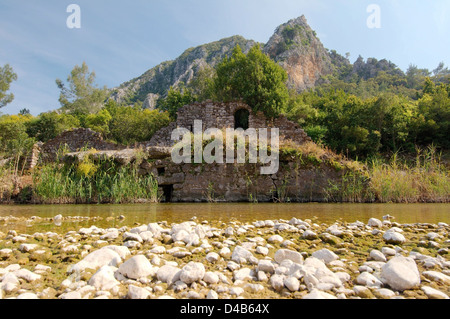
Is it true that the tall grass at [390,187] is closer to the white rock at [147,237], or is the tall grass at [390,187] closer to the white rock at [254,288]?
the white rock at [147,237]

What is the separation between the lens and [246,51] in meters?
89.1

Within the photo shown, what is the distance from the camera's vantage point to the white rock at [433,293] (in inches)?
53.4

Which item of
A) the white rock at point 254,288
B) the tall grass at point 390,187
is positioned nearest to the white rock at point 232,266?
the white rock at point 254,288

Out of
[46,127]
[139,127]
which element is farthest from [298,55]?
[46,127]

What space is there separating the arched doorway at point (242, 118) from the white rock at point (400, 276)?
1736 cm

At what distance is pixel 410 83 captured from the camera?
2212 inches

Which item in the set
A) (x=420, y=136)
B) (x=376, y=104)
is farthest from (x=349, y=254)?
(x=420, y=136)

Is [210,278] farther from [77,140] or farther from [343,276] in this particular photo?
[77,140]

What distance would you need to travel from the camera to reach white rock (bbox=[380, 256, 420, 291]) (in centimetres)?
148

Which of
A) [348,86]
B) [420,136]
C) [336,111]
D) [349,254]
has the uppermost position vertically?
[348,86]

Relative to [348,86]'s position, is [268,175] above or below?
below
